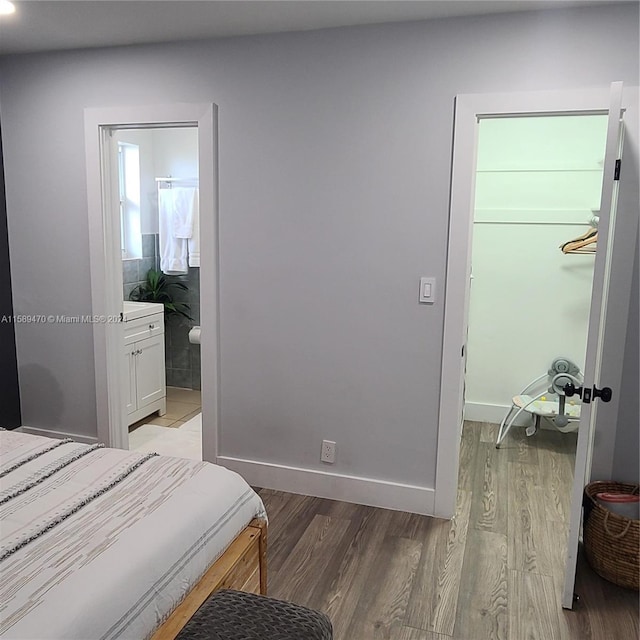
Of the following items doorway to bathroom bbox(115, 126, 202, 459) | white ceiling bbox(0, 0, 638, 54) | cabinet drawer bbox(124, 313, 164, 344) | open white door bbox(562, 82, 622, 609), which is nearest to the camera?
open white door bbox(562, 82, 622, 609)

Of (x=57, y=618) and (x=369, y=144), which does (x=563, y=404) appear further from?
(x=57, y=618)

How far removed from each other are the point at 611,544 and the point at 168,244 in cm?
387

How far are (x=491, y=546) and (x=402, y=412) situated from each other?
0.75m

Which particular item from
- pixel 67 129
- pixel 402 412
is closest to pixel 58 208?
pixel 67 129

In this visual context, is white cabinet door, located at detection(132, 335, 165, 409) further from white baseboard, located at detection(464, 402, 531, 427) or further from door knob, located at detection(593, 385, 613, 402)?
door knob, located at detection(593, 385, 613, 402)

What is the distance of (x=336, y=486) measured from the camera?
3186 mm

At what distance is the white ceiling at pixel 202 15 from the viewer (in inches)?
99.3

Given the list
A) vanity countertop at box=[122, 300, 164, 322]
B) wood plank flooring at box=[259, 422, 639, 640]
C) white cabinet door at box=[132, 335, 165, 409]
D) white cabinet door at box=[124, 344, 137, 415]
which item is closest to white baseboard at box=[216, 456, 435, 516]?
wood plank flooring at box=[259, 422, 639, 640]

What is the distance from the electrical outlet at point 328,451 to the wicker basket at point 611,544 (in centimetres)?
124

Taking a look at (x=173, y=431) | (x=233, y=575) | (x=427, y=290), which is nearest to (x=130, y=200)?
(x=173, y=431)

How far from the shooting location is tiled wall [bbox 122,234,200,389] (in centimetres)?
514

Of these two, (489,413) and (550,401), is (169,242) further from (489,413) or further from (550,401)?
(550,401)

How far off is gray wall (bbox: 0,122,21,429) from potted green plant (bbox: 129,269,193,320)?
129 cm

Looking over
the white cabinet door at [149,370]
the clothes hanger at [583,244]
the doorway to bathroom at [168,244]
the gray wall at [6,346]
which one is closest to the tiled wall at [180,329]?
the doorway to bathroom at [168,244]
